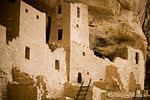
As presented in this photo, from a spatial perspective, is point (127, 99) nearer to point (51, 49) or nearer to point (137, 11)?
point (51, 49)

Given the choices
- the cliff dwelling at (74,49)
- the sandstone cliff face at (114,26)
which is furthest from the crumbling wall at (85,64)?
the sandstone cliff face at (114,26)

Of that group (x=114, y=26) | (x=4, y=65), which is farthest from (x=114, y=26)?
(x=4, y=65)

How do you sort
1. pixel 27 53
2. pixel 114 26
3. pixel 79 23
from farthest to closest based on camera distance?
pixel 114 26 < pixel 79 23 < pixel 27 53

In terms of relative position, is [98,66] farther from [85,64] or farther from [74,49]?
[74,49]

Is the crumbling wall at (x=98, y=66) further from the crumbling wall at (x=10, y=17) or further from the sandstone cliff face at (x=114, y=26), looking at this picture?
the crumbling wall at (x=10, y=17)

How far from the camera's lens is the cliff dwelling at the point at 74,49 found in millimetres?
25188

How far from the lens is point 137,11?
38.7m

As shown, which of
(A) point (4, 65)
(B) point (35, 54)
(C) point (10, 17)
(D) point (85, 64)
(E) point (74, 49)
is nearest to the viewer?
(A) point (4, 65)

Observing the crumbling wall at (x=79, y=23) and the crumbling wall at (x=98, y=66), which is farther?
the crumbling wall at (x=79, y=23)

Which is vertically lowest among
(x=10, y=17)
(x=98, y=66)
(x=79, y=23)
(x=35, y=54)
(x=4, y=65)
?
(x=4, y=65)

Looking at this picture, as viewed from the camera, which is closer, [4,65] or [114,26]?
[4,65]

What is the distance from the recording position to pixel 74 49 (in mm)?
31984

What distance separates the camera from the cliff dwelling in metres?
25.2

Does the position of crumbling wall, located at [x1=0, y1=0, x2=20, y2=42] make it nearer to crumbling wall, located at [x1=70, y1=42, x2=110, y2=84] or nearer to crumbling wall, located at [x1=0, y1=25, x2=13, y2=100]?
crumbling wall, located at [x1=0, y1=25, x2=13, y2=100]
